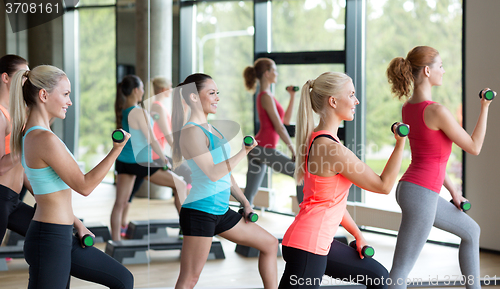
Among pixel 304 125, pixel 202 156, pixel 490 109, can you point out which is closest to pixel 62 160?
pixel 202 156

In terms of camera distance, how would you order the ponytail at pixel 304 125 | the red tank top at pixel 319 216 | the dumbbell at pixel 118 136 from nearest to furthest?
1. the dumbbell at pixel 118 136
2. the red tank top at pixel 319 216
3. the ponytail at pixel 304 125

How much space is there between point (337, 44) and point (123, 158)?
1.79 m

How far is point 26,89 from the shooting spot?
6.37 feet

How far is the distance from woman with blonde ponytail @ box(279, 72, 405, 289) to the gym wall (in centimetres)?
224

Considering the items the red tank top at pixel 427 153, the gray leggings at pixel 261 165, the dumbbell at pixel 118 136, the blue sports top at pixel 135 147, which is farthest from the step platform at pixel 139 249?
the dumbbell at pixel 118 136

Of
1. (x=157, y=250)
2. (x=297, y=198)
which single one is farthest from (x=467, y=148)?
(x=157, y=250)

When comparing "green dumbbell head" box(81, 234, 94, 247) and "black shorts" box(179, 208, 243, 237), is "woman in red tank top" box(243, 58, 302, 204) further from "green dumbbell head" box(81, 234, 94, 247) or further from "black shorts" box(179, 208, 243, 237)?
"green dumbbell head" box(81, 234, 94, 247)

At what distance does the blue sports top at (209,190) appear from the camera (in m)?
2.36

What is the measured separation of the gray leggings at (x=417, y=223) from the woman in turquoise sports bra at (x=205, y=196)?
0.61m

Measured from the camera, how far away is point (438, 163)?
2455 mm

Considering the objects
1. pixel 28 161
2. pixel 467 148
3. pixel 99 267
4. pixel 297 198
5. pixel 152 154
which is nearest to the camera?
pixel 28 161

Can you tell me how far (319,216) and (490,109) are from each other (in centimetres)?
260

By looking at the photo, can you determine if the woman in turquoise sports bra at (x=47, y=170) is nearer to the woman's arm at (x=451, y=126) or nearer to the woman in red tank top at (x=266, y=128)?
the woman's arm at (x=451, y=126)

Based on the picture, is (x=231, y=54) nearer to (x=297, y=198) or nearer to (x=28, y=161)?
(x=297, y=198)
